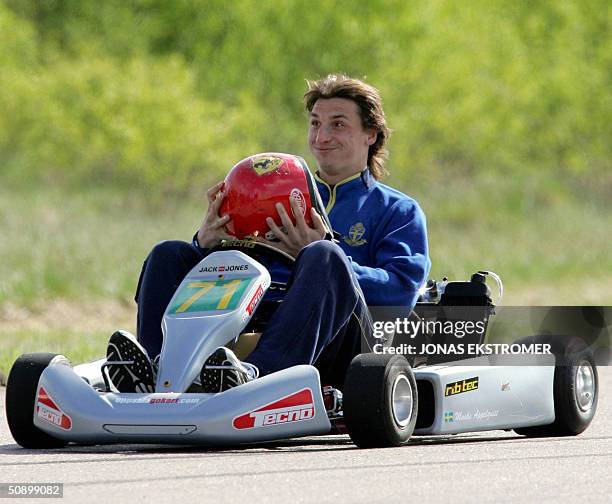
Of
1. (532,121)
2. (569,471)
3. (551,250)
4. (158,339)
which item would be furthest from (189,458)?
(532,121)

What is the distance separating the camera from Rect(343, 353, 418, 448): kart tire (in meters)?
Answer: 5.88

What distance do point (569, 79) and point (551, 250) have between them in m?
11.8

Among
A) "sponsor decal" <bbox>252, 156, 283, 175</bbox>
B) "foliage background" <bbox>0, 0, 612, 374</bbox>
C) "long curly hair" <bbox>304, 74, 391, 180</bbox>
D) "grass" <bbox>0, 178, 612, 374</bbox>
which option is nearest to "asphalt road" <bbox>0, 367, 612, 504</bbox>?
"sponsor decal" <bbox>252, 156, 283, 175</bbox>

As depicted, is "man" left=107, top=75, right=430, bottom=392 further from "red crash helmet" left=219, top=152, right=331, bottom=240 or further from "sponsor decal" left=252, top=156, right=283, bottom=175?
"sponsor decal" left=252, top=156, right=283, bottom=175

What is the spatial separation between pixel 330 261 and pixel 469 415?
3.61 feet

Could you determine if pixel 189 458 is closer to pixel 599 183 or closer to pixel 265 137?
pixel 265 137

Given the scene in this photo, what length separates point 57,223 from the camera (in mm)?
25031

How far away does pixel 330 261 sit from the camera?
608cm

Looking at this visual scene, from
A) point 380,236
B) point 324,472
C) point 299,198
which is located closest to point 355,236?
point 380,236

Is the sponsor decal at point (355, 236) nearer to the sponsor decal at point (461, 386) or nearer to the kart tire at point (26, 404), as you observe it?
the sponsor decal at point (461, 386)

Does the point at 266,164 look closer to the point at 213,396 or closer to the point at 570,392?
the point at 213,396

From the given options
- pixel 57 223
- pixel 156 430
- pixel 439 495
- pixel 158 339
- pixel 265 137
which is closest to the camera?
pixel 439 495

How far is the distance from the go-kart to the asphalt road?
103 millimetres

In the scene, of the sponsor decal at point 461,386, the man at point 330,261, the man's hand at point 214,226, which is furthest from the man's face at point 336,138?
the sponsor decal at point 461,386
